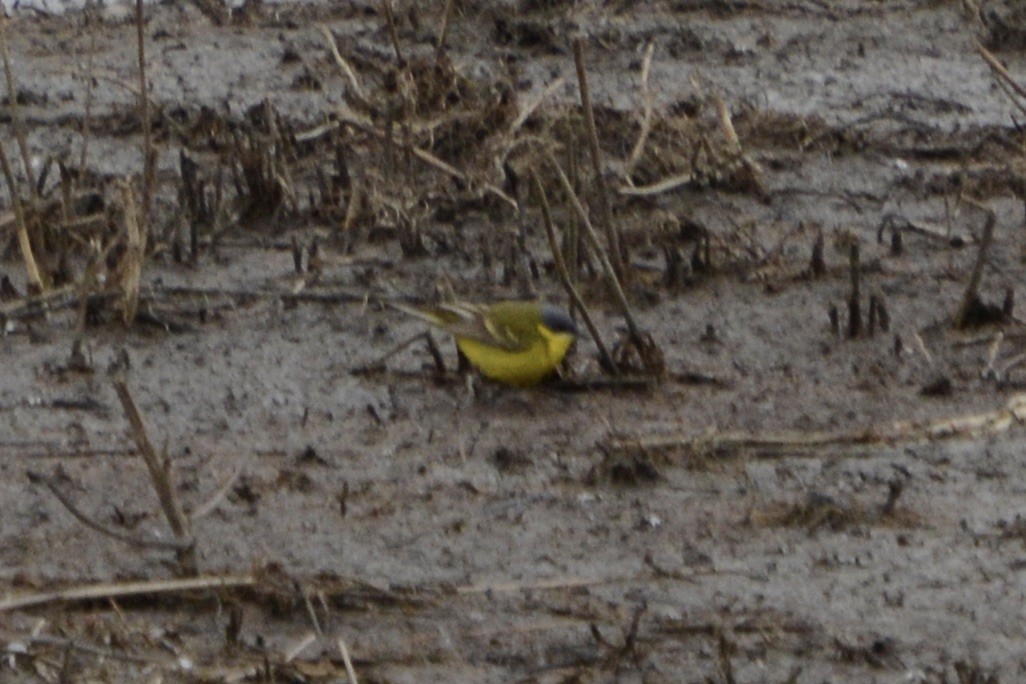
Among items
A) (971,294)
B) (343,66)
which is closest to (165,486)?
(971,294)

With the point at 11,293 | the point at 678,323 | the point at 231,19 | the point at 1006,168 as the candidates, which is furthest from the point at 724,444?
the point at 231,19

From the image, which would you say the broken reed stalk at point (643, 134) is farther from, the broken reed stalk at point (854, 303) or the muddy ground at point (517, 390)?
the broken reed stalk at point (854, 303)

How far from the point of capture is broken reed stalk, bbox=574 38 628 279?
22.4 feet

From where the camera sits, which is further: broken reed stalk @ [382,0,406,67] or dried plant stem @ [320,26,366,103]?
dried plant stem @ [320,26,366,103]

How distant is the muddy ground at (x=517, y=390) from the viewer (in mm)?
5230

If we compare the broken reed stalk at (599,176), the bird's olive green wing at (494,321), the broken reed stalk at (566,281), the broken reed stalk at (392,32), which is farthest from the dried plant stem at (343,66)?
the broken reed stalk at (566,281)

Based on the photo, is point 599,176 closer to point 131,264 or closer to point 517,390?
point 517,390

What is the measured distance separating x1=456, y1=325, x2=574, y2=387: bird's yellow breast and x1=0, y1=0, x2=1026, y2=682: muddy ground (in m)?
0.07

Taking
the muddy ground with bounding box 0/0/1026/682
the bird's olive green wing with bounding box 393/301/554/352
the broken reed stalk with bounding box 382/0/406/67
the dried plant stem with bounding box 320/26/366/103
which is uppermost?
the broken reed stalk with bounding box 382/0/406/67

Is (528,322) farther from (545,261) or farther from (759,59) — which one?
(759,59)

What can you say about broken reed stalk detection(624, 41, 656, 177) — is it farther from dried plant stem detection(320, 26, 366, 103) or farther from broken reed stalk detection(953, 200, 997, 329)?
broken reed stalk detection(953, 200, 997, 329)

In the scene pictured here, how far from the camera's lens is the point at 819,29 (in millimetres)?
11461

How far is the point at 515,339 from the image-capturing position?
6.84m

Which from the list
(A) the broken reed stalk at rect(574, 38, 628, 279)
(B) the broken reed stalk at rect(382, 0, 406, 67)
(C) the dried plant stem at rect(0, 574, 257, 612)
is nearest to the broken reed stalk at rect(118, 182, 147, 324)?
(A) the broken reed stalk at rect(574, 38, 628, 279)
